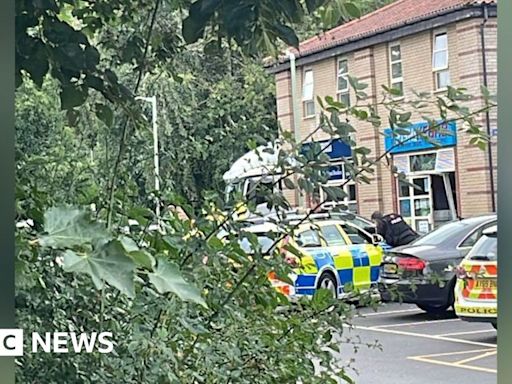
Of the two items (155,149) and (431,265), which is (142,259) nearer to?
(155,149)

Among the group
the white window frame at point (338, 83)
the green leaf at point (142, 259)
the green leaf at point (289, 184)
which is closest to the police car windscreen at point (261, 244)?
the green leaf at point (289, 184)

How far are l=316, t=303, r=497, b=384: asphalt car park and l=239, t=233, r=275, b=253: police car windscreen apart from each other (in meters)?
0.24

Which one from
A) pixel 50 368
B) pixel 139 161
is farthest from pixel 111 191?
pixel 50 368

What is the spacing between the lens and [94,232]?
40.4 inches

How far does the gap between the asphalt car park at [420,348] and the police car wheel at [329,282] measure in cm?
8

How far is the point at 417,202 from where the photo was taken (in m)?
1.42

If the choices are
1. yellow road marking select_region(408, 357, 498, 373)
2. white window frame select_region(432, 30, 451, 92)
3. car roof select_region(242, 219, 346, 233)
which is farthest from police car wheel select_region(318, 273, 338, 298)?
white window frame select_region(432, 30, 451, 92)

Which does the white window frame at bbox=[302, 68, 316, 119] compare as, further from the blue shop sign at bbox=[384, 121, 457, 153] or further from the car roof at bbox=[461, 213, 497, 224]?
the car roof at bbox=[461, 213, 497, 224]

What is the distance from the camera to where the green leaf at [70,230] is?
1.01 m

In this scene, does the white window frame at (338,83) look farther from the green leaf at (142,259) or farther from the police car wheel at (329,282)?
the green leaf at (142,259)

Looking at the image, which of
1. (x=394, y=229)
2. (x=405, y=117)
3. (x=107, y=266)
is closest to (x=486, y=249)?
(x=394, y=229)

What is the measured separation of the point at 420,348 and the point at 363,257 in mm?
208

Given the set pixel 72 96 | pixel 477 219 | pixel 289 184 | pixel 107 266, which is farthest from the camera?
pixel 289 184

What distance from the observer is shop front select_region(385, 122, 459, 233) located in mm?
1403
